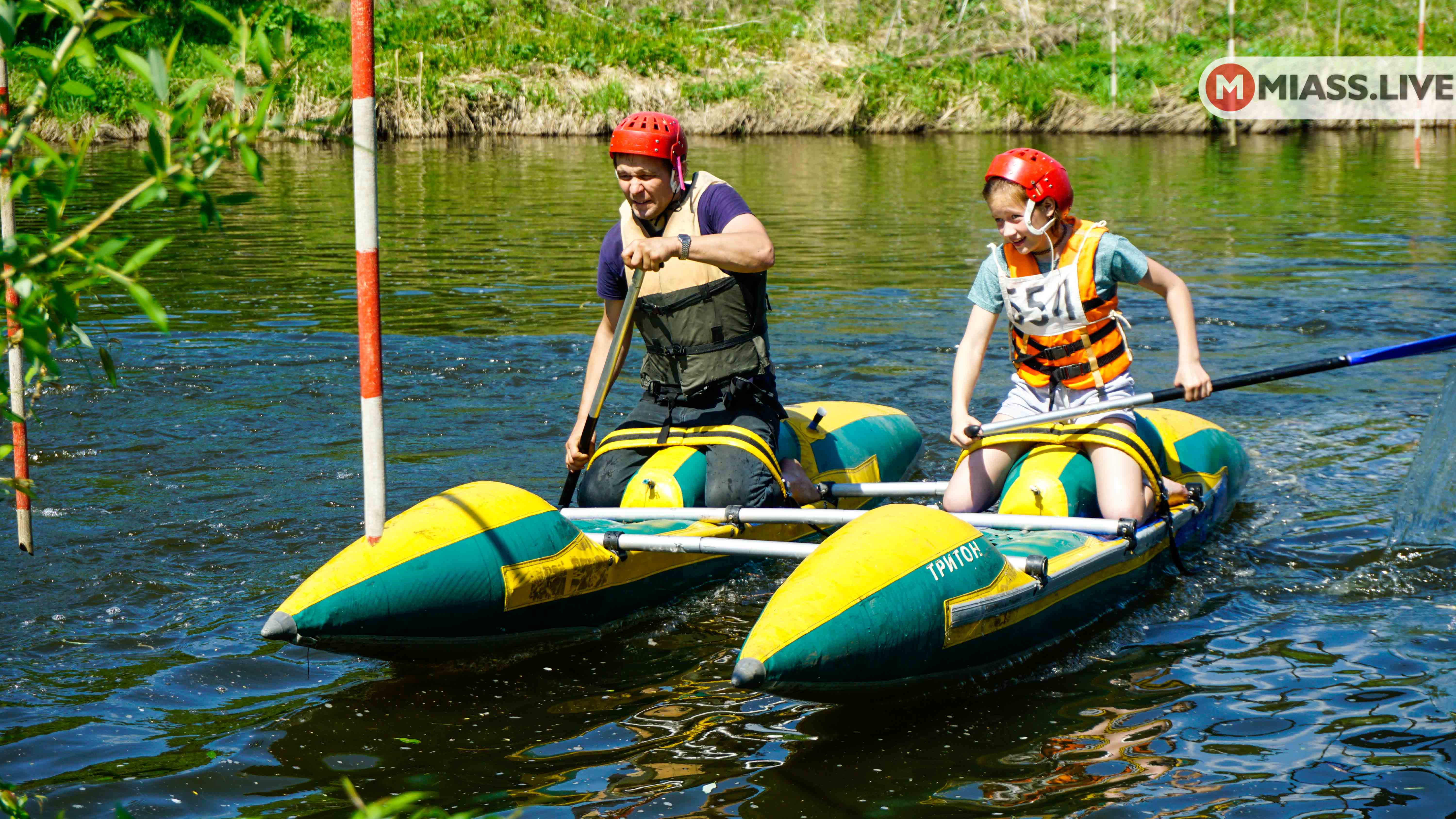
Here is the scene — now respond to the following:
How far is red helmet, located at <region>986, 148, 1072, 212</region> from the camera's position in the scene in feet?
14.9

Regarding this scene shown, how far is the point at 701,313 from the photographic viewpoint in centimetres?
485

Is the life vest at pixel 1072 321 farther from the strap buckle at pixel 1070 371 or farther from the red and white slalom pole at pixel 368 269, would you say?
the red and white slalom pole at pixel 368 269

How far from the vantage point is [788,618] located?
3.48 m

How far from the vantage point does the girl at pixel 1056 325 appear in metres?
4.62

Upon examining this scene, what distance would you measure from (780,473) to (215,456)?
296 centimetres

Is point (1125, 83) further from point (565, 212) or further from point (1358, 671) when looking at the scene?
point (1358, 671)

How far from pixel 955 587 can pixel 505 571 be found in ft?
4.40

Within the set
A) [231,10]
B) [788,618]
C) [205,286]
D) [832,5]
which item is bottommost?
[788,618]

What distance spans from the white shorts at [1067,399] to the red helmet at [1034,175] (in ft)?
2.39

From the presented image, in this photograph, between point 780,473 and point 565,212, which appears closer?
point 780,473

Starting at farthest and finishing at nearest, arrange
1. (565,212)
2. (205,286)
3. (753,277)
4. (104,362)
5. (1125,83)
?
(1125,83)
(565,212)
(205,286)
(753,277)
(104,362)

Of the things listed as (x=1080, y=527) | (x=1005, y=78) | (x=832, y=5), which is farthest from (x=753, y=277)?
(x=832, y=5)

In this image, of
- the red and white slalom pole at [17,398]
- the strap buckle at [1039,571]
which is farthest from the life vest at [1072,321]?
the red and white slalom pole at [17,398]

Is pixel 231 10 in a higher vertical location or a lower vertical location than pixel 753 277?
higher
